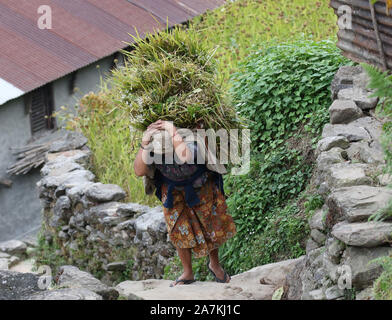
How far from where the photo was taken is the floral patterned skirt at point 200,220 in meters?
4.88

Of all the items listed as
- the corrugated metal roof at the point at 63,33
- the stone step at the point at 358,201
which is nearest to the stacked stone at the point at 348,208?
the stone step at the point at 358,201

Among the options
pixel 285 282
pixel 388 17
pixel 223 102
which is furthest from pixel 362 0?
pixel 285 282

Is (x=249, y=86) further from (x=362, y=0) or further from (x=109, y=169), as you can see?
(x=109, y=169)

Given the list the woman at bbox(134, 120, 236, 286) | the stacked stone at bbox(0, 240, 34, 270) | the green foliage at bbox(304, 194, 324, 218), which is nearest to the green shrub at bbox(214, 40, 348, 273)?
the green foliage at bbox(304, 194, 324, 218)

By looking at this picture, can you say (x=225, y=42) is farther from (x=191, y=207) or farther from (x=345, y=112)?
(x=191, y=207)

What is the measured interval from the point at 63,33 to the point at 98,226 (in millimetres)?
5801

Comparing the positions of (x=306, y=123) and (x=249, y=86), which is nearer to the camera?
(x=306, y=123)

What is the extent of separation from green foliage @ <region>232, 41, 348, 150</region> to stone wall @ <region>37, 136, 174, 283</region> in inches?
55.0

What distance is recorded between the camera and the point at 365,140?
16.4 ft

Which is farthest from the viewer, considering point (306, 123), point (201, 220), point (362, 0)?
point (306, 123)

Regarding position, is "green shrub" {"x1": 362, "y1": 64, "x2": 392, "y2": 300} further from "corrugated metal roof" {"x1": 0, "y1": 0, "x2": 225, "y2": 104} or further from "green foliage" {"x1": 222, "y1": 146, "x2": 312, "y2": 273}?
"corrugated metal roof" {"x1": 0, "y1": 0, "x2": 225, "y2": 104}

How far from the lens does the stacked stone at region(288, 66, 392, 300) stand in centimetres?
372

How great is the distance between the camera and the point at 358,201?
13.1 feet

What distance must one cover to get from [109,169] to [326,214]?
417 centimetres
